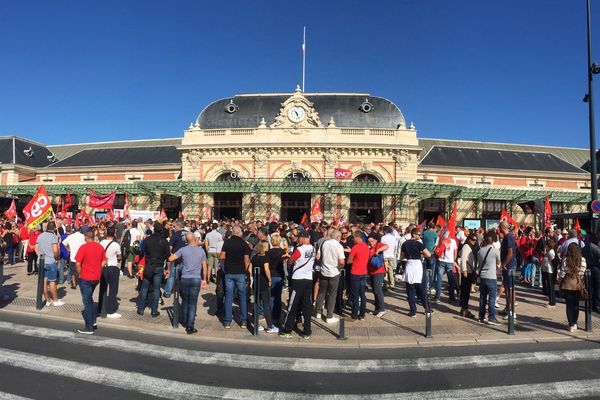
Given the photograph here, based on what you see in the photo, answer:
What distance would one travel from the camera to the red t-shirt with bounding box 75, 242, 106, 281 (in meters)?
6.93

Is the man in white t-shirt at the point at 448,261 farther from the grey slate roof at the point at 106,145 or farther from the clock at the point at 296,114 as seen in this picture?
the grey slate roof at the point at 106,145

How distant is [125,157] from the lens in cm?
4228

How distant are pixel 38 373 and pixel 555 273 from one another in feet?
34.3

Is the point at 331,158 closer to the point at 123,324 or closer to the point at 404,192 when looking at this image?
the point at 404,192

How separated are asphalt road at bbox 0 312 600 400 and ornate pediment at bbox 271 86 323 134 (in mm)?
26946

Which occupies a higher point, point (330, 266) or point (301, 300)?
point (330, 266)

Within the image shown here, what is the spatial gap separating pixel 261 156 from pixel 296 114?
14.8ft

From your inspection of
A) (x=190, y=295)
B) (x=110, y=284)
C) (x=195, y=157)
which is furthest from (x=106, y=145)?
(x=190, y=295)

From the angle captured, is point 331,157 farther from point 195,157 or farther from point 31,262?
point 31,262

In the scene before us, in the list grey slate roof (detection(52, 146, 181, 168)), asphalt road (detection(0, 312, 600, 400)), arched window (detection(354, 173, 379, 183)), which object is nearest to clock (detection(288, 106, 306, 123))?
arched window (detection(354, 173, 379, 183))

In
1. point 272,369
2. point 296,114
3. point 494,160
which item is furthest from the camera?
point 494,160

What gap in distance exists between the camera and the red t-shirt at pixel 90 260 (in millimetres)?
6926

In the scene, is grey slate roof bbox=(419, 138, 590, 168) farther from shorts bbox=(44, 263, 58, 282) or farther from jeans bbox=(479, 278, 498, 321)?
shorts bbox=(44, 263, 58, 282)

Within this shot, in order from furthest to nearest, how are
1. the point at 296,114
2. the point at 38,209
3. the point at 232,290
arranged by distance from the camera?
the point at 296,114 < the point at 38,209 < the point at 232,290
